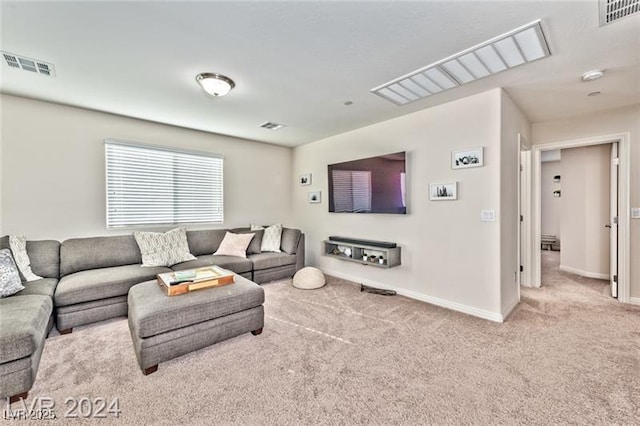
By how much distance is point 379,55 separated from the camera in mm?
2188

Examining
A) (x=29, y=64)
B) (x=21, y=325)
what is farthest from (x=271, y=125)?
(x=21, y=325)

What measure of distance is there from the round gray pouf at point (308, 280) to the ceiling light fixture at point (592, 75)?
3.64 metres

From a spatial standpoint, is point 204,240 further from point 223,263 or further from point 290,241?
point 290,241

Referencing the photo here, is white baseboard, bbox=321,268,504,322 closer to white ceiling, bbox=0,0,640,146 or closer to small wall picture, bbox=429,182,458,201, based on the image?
small wall picture, bbox=429,182,458,201

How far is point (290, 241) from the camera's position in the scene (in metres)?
4.50

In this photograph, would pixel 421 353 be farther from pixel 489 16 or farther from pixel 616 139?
pixel 616 139

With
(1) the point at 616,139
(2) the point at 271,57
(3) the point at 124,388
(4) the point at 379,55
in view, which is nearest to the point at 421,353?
(3) the point at 124,388

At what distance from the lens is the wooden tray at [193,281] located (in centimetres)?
231

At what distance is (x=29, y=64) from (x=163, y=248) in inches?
85.0

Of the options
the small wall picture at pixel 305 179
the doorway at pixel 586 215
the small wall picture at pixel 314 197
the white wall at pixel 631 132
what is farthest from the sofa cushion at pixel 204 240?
the white wall at pixel 631 132

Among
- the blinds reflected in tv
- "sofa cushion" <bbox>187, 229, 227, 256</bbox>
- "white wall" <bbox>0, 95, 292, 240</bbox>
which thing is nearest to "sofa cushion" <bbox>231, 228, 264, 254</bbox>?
"sofa cushion" <bbox>187, 229, 227, 256</bbox>

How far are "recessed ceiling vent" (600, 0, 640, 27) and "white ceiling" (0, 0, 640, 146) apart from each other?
2.2 inches

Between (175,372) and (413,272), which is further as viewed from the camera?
(413,272)

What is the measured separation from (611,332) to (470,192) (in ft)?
5.88
